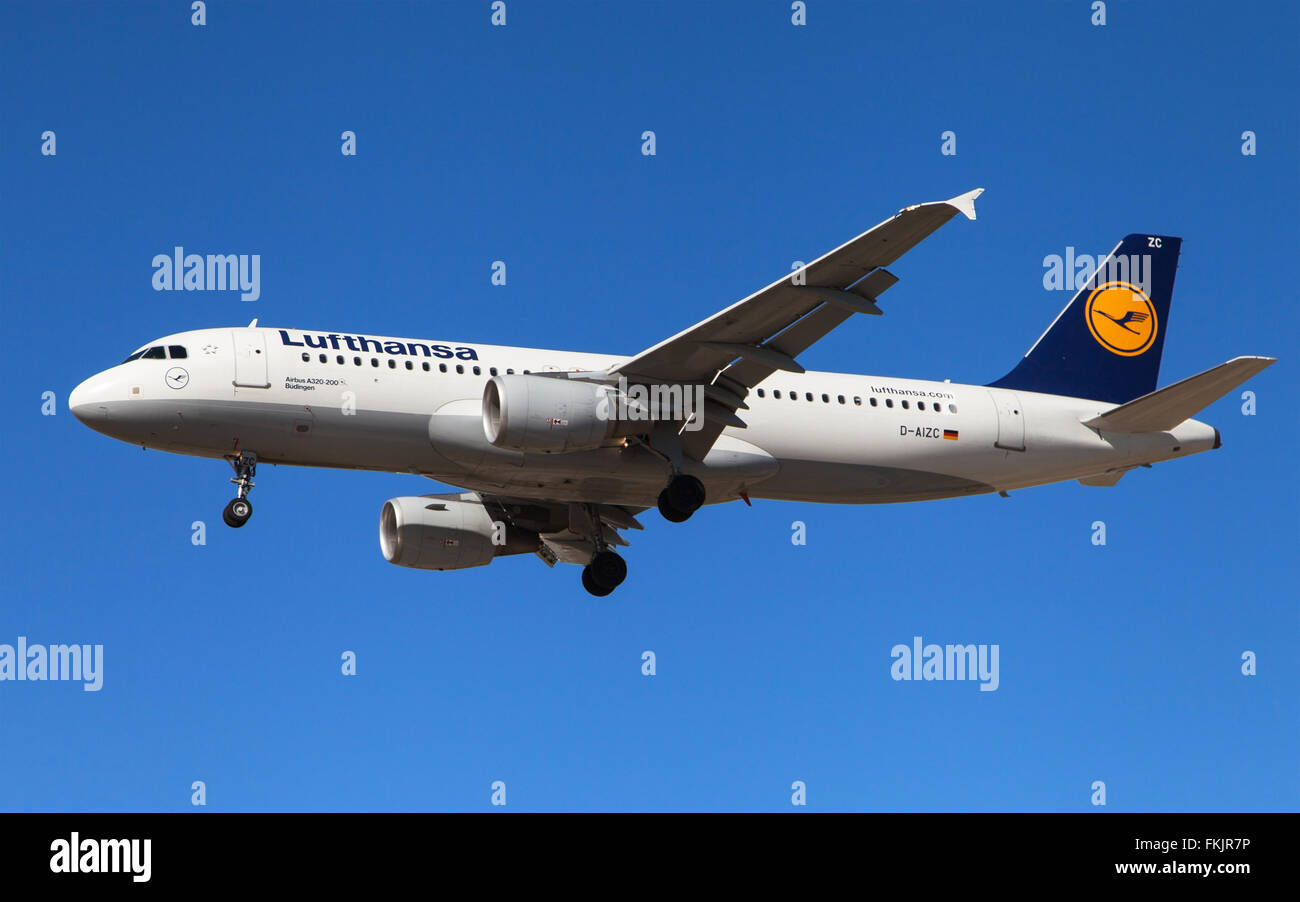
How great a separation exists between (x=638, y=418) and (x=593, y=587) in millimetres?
6006

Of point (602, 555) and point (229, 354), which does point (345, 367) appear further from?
point (602, 555)

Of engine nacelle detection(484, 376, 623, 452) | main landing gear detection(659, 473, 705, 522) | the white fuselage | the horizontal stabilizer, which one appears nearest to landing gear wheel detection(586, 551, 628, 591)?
the white fuselage

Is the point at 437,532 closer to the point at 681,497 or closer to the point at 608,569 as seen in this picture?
the point at 608,569

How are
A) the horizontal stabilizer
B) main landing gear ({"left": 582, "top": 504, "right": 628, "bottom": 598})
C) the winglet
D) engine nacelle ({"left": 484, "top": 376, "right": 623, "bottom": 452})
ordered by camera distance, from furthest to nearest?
main landing gear ({"left": 582, "top": 504, "right": 628, "bottom": 598}) < the horizontal stabilizer < engine nacelle ({"left": 484, "top": 376, "right": 623, "bottom": 452}) < the winglet

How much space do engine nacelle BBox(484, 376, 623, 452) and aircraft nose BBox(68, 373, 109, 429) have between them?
7100 millimetres

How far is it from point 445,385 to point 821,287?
25.4ft

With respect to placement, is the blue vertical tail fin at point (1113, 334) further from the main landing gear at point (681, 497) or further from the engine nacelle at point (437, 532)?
the engine nacelle at point (437, 532)

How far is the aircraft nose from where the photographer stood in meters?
29.6

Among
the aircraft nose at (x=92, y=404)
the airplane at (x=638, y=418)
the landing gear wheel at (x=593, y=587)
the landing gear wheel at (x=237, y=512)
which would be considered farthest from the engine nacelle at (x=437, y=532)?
the aircraft nose at (x=92, y=404)

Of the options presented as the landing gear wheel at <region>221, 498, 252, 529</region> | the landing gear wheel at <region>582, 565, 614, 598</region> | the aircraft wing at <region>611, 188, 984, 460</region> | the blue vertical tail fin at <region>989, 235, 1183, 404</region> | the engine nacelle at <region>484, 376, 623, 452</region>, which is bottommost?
the landing gear wheel at <region>582, 565, 614, 598</region>

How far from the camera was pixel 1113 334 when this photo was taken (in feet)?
122

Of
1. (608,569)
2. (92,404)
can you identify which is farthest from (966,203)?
(92,404)

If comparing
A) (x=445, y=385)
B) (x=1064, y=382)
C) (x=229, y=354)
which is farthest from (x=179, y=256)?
(x=1064, y=382)

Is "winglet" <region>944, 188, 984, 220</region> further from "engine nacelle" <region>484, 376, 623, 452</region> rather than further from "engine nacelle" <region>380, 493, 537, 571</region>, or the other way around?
"engine nacelle" <region>380, 493, 537, 571</region>
